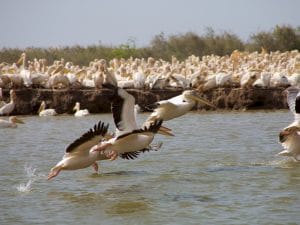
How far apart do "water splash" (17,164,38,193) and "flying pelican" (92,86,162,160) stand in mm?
824

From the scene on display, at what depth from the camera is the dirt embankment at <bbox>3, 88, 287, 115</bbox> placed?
19453mm

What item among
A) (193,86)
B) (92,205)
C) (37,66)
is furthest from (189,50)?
(92,205)

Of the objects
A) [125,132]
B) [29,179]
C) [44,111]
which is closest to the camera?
[125,132]

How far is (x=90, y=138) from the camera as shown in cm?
827

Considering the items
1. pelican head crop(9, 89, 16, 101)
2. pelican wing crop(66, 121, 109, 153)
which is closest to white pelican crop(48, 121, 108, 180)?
pelican wing crop(66, 121, 109, 153)

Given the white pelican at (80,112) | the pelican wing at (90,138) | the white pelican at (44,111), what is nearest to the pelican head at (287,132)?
the pelican wing at (90,138)

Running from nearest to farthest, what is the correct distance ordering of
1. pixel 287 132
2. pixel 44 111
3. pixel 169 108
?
pixel 287 132 < pixel 169 108 < pixel 44 111

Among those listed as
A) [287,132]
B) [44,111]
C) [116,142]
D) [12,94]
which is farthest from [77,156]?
[12,94]

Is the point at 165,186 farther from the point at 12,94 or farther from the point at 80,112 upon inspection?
the point at 12,94

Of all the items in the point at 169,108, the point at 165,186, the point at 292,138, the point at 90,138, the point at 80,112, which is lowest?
the point at 165,186

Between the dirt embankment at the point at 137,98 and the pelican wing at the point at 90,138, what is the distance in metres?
10.9

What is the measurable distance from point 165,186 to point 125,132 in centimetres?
69

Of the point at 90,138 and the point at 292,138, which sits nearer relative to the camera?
the point at 90,138

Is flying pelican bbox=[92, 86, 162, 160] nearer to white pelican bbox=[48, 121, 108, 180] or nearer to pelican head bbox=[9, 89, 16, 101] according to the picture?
white pelican bbox=[48, 121, 108, 180]
